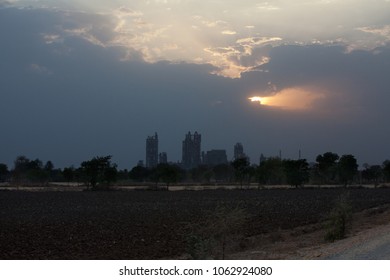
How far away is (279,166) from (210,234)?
14637 centimetres

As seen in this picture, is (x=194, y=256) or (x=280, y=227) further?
(x=280, y=227)

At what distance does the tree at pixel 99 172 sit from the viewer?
5202 inches

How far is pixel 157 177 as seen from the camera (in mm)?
151375

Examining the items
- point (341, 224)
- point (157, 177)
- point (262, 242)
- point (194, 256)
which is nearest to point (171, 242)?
point (262, 242)

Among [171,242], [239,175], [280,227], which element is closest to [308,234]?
[280,227]

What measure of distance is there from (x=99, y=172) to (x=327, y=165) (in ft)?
249

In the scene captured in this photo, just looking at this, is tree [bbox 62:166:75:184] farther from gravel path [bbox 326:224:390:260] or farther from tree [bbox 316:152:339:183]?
gravel path [bbox 326:224:390:260]

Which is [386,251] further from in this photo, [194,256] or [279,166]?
[279,166]

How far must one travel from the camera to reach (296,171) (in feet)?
480

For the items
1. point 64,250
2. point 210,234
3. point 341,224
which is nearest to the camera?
point 210,234

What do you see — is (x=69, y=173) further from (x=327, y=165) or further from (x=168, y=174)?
(x=327, y=165)

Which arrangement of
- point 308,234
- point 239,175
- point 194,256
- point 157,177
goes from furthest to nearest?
1. point 239,175
2. point 157,177
3. point 308,234
4. point 194,256

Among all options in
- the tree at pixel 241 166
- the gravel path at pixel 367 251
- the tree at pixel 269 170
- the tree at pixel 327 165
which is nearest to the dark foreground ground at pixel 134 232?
the gravel path at pixel 367 251

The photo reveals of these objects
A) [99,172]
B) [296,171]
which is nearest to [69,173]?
[99,172]
